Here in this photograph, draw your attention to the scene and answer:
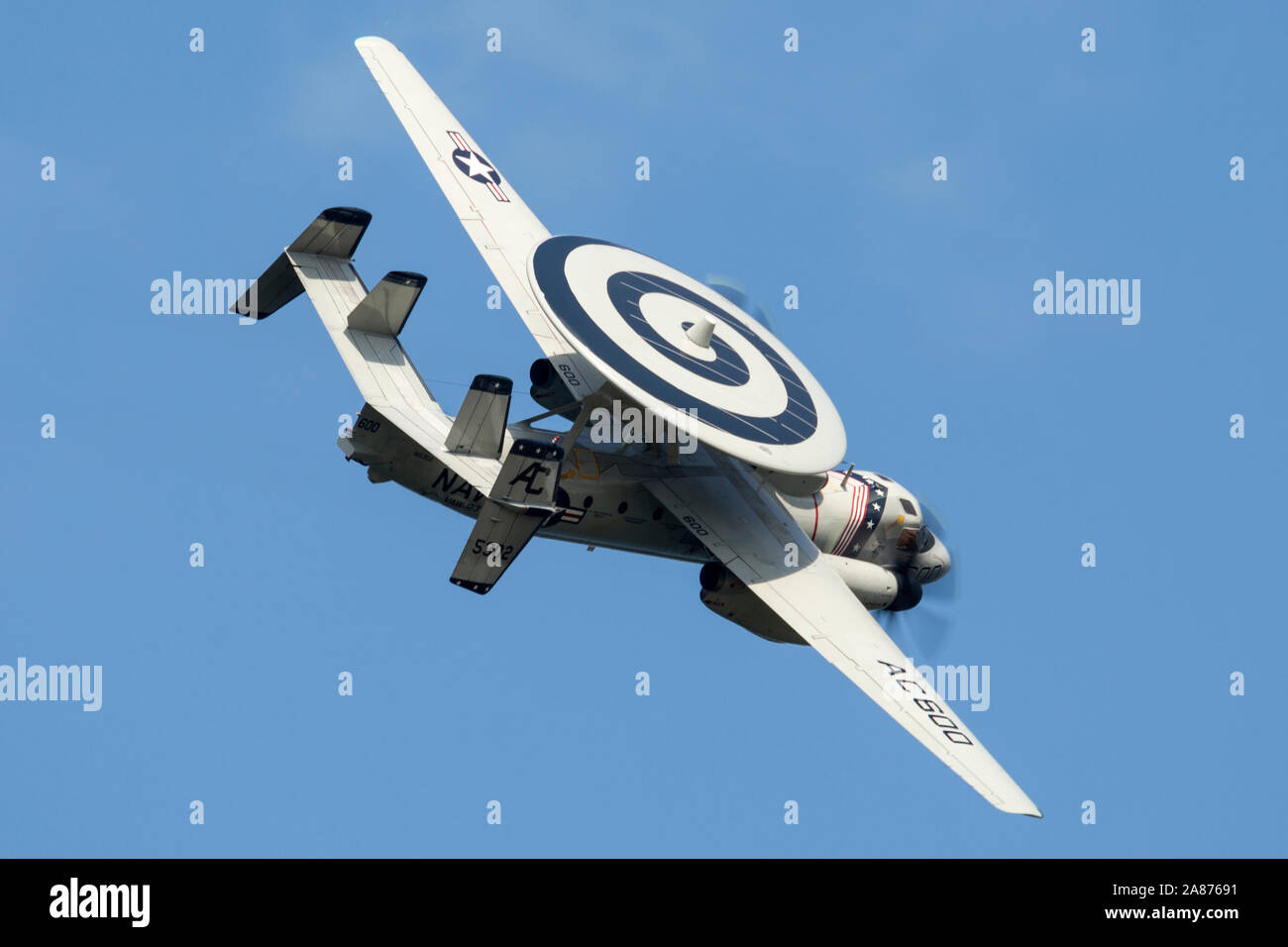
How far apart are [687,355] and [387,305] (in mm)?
8563

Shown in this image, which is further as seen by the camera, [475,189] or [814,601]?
[475,189]

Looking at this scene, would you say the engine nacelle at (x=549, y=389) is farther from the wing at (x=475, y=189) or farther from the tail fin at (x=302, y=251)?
the tail fin at (x=302, y=251)

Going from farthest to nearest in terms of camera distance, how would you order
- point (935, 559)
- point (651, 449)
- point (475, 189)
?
point (475, 189)
point (935, 559)
point (651, 449)

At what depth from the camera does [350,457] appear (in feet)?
185

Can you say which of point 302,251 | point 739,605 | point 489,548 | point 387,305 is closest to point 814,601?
point 739,605

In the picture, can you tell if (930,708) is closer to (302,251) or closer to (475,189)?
(475,189)

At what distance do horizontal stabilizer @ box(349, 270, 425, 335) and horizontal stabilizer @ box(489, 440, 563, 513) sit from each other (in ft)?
24.9

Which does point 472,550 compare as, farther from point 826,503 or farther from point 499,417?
point 826,503

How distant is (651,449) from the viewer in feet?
194

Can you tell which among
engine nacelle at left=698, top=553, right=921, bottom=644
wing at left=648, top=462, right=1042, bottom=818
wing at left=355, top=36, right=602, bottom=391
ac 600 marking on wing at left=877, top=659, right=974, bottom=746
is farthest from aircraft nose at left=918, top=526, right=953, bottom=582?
wing at left=355, top=36, right=602, bottom=391

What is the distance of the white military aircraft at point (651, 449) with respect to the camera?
54406 millimetres

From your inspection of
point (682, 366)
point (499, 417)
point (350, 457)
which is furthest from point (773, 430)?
point (350, 457)

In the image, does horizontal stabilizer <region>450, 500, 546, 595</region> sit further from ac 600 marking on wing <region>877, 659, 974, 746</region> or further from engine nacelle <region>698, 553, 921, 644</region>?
ac 600 marking on wing <region>877, 659, 974, 746</region>

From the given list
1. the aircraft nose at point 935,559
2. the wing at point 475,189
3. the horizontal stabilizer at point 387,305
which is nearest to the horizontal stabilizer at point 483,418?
A: the wing at point 475,189
